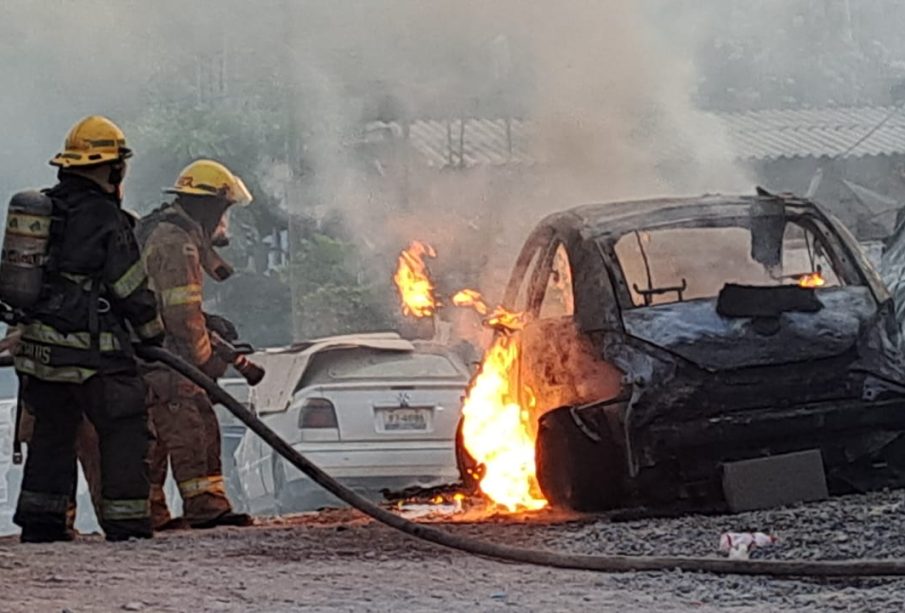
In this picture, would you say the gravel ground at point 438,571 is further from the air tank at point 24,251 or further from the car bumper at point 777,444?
the air tank at point 24,251

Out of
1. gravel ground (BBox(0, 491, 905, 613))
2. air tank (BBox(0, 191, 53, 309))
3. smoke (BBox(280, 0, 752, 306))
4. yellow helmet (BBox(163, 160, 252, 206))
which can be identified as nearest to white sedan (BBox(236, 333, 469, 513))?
yellow helmet (BBox(163, 160, 252, 206))

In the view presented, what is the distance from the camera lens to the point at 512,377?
7387 mm

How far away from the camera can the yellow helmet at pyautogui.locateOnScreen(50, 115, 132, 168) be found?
6405mm

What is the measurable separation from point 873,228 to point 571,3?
3066mm

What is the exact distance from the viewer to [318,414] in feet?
32.1

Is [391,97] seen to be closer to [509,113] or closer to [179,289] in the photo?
[509,113]

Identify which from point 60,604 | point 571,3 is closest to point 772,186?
point 571,3

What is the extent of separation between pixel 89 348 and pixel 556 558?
7.14ft

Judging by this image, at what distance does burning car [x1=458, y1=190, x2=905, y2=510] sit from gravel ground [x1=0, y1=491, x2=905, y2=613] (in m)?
0.23

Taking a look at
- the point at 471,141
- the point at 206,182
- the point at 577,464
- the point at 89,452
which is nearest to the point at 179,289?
the point at 206,182

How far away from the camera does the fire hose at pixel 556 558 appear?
15.7 ft

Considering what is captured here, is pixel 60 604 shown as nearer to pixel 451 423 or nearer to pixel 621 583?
pixel 621 583

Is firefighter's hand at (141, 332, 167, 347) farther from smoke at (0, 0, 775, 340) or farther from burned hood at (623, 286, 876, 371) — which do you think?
smoke at (0, 0, 775, 340)

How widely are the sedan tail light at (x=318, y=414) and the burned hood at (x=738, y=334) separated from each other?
367cm
